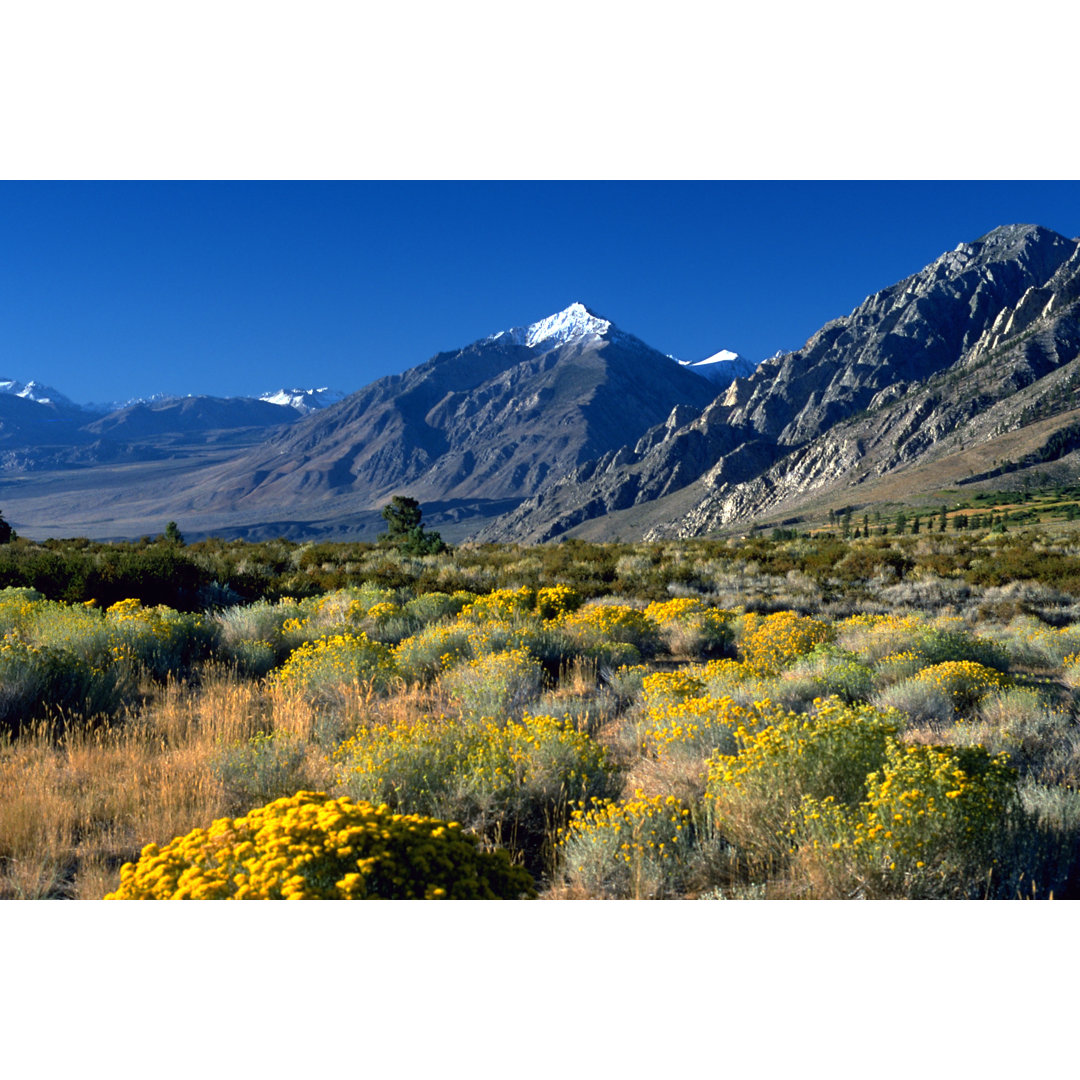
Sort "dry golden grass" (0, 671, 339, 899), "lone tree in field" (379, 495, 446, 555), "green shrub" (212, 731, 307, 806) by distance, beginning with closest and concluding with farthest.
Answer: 1. "dry golden grass" (0, 671, 339, 899)
2. "green shrub" (212, 731, 307, 806)
3. "lone tree in field" (379, 495, 446, 555)

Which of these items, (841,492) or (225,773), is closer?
(225,773)

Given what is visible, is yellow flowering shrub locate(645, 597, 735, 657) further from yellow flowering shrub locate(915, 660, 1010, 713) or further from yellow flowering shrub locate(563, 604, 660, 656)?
yellow flowering shrub locate(915, 660, 1010, 713)

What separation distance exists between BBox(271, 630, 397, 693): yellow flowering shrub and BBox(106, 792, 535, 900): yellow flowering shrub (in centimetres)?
427

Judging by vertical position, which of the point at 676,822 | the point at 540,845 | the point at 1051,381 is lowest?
the point at 540,845

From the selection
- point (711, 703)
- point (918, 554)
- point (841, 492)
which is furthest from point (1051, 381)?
point (711, 703)

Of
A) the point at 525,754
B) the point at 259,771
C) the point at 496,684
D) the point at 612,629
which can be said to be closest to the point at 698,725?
the point at 525,754

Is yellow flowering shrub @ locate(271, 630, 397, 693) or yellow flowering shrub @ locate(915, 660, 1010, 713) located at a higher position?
yellow flowering shrub @ locate(271, 630, 397, 693)

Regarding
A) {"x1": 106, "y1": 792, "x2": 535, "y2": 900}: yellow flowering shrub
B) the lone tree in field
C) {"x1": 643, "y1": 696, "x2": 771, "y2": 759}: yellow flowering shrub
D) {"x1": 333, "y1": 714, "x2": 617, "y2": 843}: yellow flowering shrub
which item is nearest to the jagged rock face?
the lone tree in field

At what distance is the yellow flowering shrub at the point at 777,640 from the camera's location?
10.0 m

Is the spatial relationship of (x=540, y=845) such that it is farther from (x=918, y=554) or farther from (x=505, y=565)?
(x=918, y=554)

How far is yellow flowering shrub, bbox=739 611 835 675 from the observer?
10.0 meters

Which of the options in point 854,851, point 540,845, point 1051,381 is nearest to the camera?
point 854,851

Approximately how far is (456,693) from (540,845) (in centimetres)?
349

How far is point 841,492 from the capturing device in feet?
535
